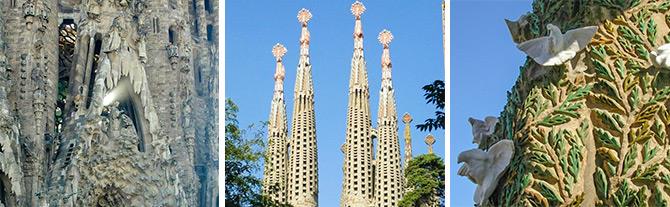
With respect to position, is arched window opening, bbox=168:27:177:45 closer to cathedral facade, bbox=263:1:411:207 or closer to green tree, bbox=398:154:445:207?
green tree, bbox=398:154:445:207

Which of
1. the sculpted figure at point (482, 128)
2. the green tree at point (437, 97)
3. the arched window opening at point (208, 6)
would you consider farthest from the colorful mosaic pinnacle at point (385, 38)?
the sculpted figure at point (482, 128)

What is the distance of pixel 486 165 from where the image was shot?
8.66ft

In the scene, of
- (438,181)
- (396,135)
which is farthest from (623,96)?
(396,135)

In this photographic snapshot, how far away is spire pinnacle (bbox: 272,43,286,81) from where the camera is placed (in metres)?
29.1

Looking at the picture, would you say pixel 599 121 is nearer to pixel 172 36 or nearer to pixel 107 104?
pixel 107 104

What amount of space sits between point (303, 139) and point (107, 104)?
1649 centimetres

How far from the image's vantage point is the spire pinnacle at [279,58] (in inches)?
1144

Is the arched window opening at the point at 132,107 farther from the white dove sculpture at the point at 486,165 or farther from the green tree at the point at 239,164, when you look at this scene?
the white dove sculpture at the point at 486,165

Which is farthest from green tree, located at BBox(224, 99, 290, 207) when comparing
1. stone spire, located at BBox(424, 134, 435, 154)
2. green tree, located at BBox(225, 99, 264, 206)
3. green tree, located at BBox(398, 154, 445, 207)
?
stone spire, located at BBox(424, 134, 435, 154)

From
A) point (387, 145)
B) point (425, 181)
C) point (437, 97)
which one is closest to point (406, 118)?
point (387, 145)

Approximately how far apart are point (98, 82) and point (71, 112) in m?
0.51

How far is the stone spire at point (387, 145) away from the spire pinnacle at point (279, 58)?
304 centimetres

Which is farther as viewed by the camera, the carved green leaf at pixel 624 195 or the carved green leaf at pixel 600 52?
the carved green leaf at pixel 600 52

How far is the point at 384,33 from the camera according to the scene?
93.7 feet
